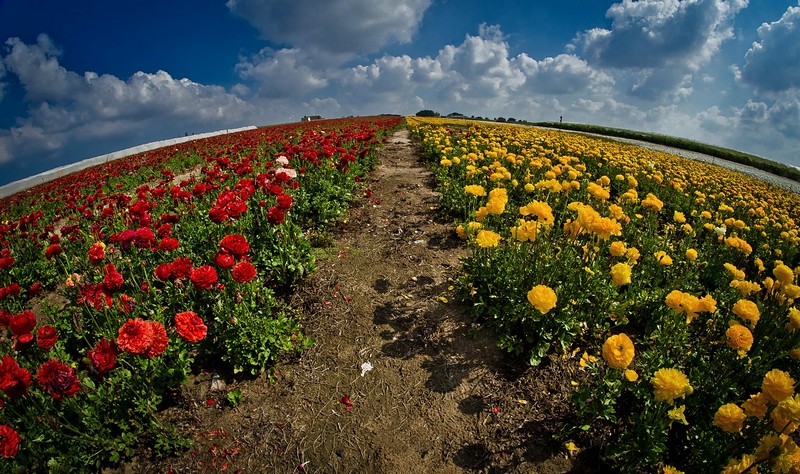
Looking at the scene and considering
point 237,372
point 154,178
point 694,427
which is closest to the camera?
point 694,427

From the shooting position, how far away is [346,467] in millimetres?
2586

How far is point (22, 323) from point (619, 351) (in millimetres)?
3920

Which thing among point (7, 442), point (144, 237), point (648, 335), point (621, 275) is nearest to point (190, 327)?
point (7, 442)

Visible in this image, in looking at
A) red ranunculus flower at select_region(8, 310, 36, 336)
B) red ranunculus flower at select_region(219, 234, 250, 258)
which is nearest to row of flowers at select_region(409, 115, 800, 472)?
red ranunculus flower at select_region(219, 234, 250, 258)

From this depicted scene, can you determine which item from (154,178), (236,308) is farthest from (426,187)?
(154,178)

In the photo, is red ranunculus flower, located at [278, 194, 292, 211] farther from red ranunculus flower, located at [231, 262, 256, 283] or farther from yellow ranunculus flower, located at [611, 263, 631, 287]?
yellow ranunculus flower, located at [611, 263, 631, 287]

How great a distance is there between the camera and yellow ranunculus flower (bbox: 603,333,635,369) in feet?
7.09

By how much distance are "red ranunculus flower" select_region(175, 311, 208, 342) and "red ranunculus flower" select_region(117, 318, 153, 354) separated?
198 mm

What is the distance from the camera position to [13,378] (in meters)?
1.99

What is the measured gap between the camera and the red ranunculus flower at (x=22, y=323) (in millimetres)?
2268

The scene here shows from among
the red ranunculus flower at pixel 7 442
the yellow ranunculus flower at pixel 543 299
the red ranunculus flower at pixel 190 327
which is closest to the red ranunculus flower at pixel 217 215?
the red ranunculus flower at pixel 190 327

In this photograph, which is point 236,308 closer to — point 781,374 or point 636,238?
point 781,374

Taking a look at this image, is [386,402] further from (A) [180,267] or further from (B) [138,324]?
(A) [180,267]

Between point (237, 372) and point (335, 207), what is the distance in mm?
3719
